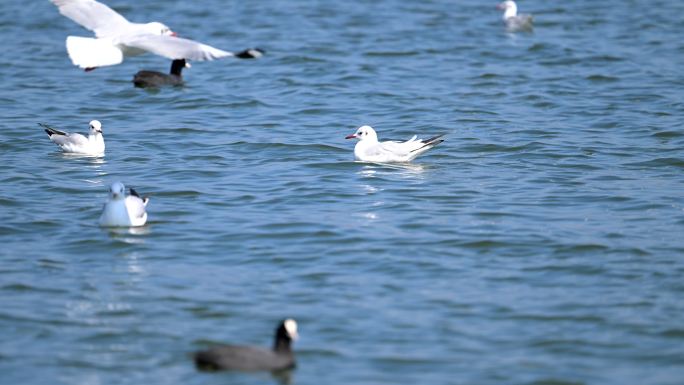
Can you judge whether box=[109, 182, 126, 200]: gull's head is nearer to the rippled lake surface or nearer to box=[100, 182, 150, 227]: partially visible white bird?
box=[100, 182, 150, 227]: partially visible white bird

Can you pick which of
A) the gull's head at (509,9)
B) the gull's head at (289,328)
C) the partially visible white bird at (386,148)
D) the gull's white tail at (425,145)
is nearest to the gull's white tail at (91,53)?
the partially visible white bird at (386,148)

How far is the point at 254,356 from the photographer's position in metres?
7.70

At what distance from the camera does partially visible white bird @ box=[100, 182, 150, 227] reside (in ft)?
36.1

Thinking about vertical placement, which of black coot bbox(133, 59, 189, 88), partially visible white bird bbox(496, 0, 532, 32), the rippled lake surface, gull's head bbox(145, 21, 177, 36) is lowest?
the rippled lake surface

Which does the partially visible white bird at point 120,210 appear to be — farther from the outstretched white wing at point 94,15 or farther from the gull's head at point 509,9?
the gull's head at point 509,9

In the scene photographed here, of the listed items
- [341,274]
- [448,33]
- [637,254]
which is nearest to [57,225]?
[341,274]

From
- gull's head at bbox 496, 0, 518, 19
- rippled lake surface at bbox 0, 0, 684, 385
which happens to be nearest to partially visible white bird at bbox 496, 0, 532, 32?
gull's head at bbox 496, 0, 518, 19

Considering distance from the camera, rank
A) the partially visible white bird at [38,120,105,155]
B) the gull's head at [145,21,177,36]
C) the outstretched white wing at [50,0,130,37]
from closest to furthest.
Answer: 1. the gull's head at [145,21,177,36]
2. the outstretched white wing at [50,0,130,37]
3. the partially visible white bird at [38,120,105,155]

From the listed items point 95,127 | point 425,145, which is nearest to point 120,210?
point 95,127

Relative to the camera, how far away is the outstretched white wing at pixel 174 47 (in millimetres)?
11484

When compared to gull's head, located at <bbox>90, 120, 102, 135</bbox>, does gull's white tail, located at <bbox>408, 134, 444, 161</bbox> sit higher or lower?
lower

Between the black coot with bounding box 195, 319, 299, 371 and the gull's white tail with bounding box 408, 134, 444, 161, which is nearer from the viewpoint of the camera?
the black coot with bounding box 195, 319, 299, 371

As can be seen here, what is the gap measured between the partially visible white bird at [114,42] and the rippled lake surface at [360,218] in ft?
4.81

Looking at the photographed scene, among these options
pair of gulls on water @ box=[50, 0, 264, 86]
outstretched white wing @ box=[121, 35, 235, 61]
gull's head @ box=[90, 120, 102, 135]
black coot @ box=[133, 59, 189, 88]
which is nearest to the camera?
outstretched white wing @ box=[121, 35, 235, 61]
